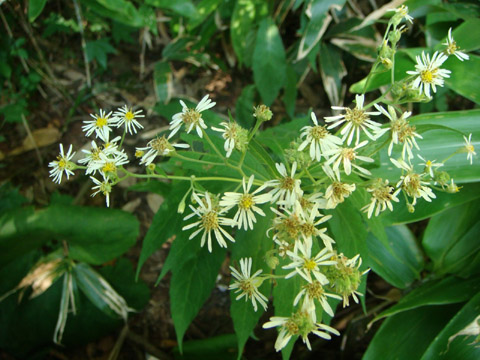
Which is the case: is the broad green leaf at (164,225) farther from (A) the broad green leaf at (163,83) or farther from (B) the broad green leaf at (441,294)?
(A) the broad green leaf at (163,83)

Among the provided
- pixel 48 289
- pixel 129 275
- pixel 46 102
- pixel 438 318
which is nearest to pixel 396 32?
pixel 438 318

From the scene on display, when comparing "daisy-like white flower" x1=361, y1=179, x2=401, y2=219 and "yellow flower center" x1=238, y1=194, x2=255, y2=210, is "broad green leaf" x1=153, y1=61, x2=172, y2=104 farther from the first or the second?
"daisy-like white flower" x1=361, y1=179, x2=401, y2=219

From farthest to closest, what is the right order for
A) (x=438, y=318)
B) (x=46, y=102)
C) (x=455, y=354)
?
(x=46, y=102), (x=438, y=318), (x=455, y=354)

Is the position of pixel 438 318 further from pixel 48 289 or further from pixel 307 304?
pixel 48 289

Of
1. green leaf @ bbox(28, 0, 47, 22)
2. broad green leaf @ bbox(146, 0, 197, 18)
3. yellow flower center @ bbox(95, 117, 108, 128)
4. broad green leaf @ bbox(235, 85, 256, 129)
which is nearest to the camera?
yellow flower center @ bbox(95, 117, 108, 128)

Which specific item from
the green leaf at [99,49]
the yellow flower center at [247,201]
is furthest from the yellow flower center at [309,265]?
the green leaf at [99,49]

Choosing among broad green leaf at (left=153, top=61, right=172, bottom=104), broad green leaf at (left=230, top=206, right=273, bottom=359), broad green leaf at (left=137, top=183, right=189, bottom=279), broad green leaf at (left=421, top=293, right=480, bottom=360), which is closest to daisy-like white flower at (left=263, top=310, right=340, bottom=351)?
broad green leaf at (left=230, top=206, right=273, bottom=359)

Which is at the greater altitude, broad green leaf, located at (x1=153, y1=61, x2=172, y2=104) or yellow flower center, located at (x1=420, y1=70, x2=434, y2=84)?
broad green leaf, located at (x1=153, y1=61, x2=172, y2=104)
